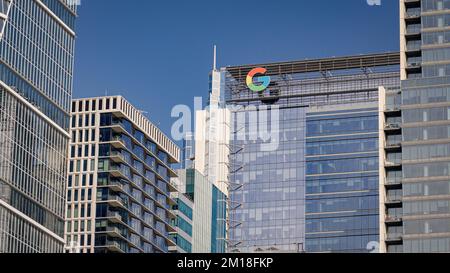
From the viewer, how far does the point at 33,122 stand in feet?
565

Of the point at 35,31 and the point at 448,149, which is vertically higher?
the point at 35,31

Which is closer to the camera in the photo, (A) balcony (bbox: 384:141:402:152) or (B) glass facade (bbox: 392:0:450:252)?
(B) glass facade (bbox: 392:0:450:252)

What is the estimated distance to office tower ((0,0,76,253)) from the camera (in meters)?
162

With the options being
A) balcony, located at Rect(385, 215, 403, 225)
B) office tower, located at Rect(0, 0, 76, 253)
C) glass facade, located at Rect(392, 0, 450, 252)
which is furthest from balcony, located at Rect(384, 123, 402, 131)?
office tower, located at Rect(0, 0, 76, 253)

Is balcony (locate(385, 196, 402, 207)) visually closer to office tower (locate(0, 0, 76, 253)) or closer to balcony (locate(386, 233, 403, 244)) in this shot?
balcony (locate(386, 233, 403, 244))

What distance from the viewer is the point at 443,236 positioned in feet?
607

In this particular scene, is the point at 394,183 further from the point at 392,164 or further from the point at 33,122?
the point at 33,122

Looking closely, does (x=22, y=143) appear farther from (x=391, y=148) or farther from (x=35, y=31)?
(x=391, y=148)

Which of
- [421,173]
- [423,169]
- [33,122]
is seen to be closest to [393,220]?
[421,173]
